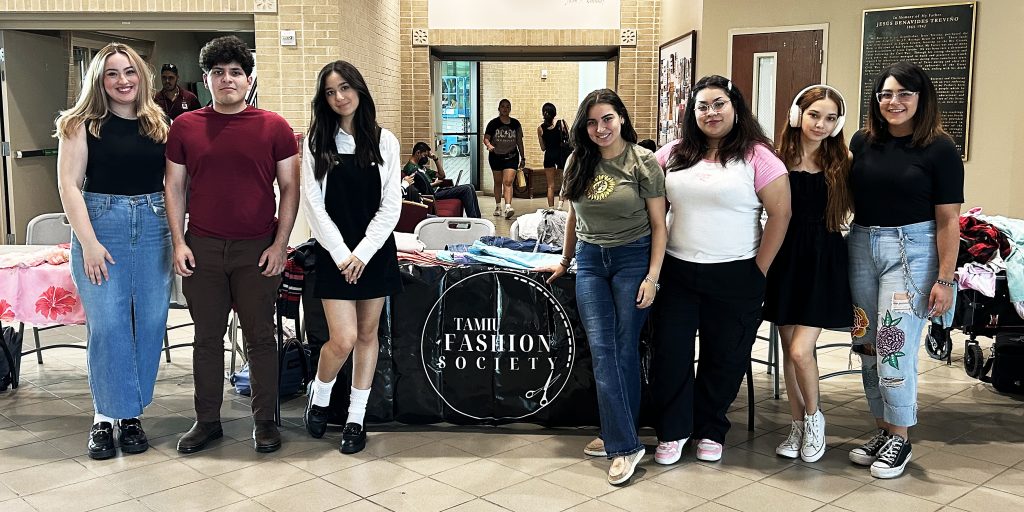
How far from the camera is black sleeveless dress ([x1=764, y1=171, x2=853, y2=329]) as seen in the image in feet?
12.4

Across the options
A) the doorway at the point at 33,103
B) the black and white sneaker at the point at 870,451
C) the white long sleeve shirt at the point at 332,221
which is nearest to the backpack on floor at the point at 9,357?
the white long sleeve shirt at the point at 332,221

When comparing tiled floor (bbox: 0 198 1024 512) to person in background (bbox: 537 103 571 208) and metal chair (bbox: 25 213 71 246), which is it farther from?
person in background (bbox: 537 103 571 208)

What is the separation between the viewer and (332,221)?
384 cm

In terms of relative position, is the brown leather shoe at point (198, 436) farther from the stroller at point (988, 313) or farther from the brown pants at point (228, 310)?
the stroller at point (988, 313)

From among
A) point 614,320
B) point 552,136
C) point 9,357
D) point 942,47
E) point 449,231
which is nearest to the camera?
point 614,320

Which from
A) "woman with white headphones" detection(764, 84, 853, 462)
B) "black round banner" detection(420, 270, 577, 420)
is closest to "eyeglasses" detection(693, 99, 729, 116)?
"woman with white headphones" detection(764, 84, 853, 462)

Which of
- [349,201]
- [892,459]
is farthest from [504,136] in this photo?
[892,459]

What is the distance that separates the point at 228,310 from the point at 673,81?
26.4 feet

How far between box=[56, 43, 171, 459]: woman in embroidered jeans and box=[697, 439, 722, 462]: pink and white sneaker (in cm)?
231

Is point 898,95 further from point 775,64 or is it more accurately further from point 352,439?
point 775,64

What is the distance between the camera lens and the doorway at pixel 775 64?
7969 mm

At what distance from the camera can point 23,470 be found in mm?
3850

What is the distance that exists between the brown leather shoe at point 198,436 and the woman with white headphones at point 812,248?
240 cm

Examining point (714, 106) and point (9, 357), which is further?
point (9, 357)
